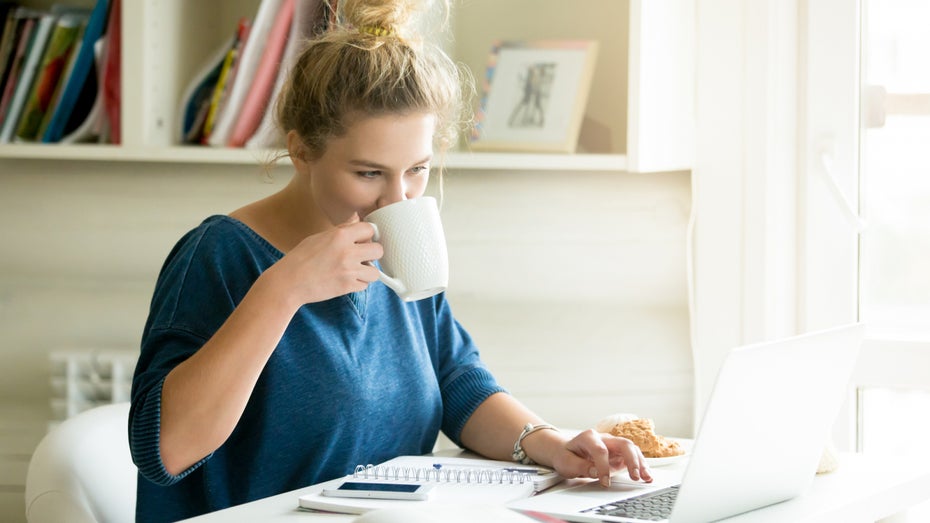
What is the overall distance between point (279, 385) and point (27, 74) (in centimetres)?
92

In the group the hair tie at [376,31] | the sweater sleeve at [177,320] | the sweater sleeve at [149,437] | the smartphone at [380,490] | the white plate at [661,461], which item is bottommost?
the white plate at [661,461]

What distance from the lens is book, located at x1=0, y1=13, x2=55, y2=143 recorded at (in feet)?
6.16

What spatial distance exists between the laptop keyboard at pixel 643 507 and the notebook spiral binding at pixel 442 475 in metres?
0.13

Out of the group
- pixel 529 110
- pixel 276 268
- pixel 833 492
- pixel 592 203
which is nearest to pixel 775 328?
pixel 592 203

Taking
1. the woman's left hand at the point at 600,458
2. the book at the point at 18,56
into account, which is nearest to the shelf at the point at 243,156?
the book at the point at 18,56

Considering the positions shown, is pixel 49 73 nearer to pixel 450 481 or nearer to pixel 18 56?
pixel 18 56

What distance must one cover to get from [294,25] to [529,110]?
1.31 feet

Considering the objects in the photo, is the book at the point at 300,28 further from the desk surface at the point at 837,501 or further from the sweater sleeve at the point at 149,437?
the desk surface at the point at 837,501

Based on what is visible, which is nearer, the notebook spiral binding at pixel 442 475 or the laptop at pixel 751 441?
the laptop at pixel 751 441

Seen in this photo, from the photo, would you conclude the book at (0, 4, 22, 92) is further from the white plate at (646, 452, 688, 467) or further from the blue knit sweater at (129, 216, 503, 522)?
the white plate at (646, 452, 688, 467)

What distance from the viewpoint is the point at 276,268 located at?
113cm

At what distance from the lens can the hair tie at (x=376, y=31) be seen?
52.7 inches

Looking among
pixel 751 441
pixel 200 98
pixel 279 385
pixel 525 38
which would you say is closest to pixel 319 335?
pixel 279 385

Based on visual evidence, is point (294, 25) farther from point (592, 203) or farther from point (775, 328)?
point (775, 328)
